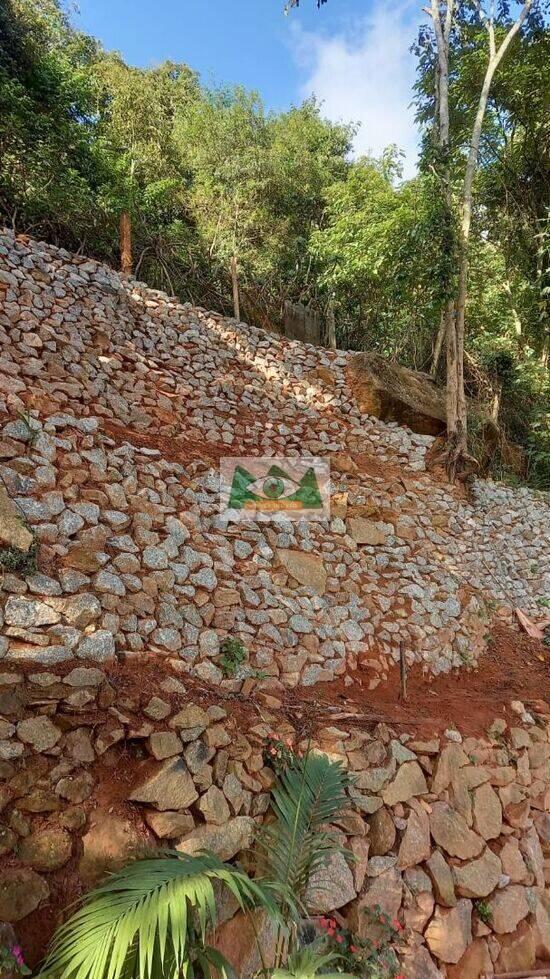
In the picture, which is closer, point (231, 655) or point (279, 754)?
point (279, 754)

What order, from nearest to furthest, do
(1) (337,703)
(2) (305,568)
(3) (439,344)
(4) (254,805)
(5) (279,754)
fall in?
(4) (254,805), (5) (279,754), (1) (337,703), (2) (305,568), (3) (439,344)

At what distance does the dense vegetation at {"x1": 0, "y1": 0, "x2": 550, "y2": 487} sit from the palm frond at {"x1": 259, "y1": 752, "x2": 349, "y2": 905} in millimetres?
6096

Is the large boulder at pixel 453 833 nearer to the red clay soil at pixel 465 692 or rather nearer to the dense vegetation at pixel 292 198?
the red clay soil at pixel 465 692

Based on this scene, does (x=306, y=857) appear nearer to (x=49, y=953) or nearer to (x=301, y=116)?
(x=49, y=953)

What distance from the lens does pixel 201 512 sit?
14.7 ft

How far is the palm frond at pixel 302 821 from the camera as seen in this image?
8.14 feet

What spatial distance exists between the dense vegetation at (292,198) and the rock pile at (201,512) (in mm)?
1385

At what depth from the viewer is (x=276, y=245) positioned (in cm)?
864

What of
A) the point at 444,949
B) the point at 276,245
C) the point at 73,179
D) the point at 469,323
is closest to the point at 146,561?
the point at 444,949

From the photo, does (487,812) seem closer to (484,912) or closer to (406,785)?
(484,912)

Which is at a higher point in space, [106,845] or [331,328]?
[331,328]

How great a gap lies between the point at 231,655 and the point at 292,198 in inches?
343

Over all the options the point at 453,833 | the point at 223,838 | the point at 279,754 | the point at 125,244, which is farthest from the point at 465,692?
the point at 125,244

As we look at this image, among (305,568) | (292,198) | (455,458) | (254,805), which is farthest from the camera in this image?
(292,198)
